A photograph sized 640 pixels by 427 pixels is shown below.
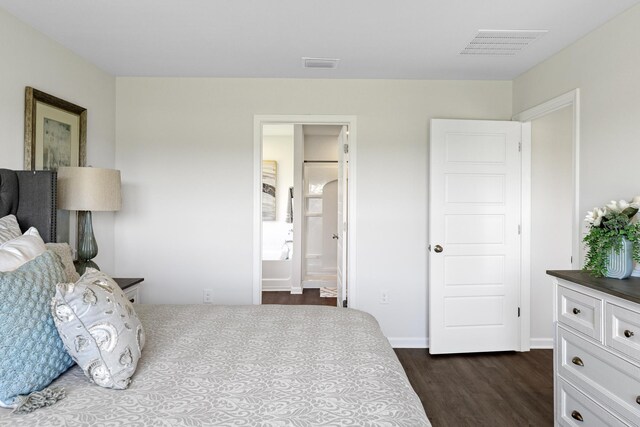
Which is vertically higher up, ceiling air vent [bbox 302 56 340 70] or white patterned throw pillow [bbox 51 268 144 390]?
ceiling air vent [bbox 302 56 340 70]

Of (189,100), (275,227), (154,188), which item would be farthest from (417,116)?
(275,227)

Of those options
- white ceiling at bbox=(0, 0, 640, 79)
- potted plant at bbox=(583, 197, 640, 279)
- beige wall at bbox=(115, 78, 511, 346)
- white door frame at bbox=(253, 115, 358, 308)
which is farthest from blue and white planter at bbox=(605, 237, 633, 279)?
white door frame at bbox=(253, 115, 358, 308)

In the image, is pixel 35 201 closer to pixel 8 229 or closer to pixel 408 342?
pixel 8 229

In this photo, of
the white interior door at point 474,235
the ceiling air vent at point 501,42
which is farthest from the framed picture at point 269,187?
the ceiling air vent at point 501,42

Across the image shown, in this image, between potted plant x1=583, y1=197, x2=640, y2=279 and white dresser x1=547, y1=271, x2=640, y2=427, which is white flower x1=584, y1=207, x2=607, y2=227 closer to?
potted plant x1=583, y1=197, x2=640, y2=279

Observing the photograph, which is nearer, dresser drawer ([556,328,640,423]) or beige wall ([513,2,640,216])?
dresser drawer ([556,328,640,423])

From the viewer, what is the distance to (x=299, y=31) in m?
2.49

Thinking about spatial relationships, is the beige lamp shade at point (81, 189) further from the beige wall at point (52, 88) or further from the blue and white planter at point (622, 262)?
the blue and white planter at point (622, 262)

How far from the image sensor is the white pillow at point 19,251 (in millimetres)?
1337

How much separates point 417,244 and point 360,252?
0.54 metres

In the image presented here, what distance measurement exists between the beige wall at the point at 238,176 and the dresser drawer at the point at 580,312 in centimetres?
149

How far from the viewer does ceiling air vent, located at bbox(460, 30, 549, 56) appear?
2498 mm

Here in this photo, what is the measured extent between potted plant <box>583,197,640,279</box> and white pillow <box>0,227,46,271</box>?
2.62 m

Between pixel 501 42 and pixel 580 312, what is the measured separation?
1.90 meters
